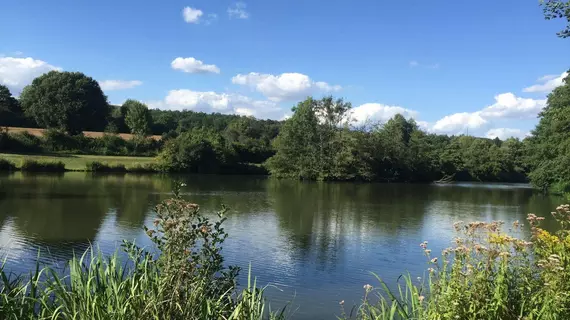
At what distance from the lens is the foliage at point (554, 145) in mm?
32219

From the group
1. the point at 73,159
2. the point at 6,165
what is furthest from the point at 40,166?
the point at 73,159

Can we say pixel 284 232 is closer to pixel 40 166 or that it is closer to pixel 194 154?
pixel 40 166

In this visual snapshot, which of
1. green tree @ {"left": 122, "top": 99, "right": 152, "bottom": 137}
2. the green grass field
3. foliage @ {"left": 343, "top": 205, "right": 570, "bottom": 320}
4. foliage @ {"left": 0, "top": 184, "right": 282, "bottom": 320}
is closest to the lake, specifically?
foliage @ {"left": 0, "top": 184, "right": 282, "bottom": 320}

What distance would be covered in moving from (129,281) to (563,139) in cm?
3597

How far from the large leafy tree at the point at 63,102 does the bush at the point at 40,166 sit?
2184cm

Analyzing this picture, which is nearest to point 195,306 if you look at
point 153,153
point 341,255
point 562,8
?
point 341,255

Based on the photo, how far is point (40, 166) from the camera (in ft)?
128

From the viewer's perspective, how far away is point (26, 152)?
4603 cm

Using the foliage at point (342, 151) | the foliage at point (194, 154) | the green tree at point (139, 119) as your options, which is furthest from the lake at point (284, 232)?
the green tree at point (139, 119)

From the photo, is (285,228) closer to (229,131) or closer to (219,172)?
(219,172)

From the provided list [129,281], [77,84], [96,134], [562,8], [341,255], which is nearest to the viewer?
[129,281]

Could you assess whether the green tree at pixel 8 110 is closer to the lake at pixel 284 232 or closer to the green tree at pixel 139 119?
the green tree at pixel 139 119

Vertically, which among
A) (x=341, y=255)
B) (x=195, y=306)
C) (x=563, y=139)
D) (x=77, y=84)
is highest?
(x=77, y=84)

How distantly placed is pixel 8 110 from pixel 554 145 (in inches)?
2424
